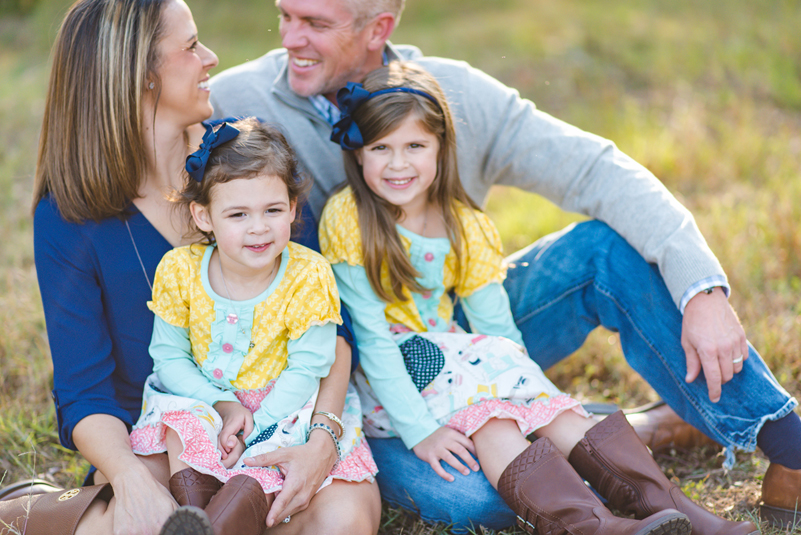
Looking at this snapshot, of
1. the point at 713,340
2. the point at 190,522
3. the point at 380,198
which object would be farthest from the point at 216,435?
the point at 713,340

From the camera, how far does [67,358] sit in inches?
79.4

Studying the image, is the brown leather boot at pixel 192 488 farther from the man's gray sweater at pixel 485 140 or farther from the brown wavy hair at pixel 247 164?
the man's gray sweater at pixel 485 140

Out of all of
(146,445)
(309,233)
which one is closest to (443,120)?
(309,233)

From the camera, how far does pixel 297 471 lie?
1.83m

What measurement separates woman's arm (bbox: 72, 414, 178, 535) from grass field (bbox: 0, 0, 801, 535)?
42cm

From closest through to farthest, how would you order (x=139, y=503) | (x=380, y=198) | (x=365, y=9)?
(x=139, y=503) < (x=380, y=198) < (x=365, y=9)

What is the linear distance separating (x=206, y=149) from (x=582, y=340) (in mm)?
1517

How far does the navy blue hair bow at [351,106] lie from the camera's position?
2.18 m

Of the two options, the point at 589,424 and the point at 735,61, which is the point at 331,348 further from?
the point at 735,61

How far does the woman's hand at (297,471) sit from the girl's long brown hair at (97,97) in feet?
2.96

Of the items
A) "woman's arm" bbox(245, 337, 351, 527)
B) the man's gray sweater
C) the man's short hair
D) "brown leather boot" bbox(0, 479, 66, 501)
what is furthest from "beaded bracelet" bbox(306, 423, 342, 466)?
the man's short hair

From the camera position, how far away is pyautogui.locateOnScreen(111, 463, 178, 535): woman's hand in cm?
175

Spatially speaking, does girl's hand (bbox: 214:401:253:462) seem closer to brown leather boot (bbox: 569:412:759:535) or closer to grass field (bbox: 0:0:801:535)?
grass field (bbox: 0:0:801:535)

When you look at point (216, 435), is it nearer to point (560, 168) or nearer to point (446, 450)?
point (446, 450)
